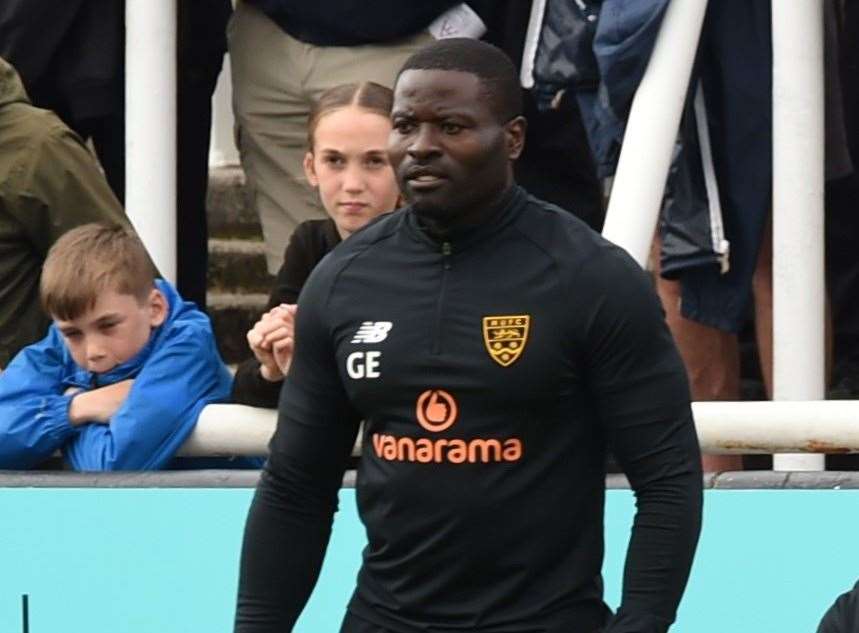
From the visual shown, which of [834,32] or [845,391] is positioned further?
[845,391]

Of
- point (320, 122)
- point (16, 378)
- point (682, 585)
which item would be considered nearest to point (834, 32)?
→ point (320, 122)

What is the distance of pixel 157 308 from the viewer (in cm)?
473

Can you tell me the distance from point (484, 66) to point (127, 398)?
163cm

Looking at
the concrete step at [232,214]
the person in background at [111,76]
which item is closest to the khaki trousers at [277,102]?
the person in background at [111,76]

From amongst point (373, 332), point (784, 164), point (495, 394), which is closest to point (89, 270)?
point (784, 164)

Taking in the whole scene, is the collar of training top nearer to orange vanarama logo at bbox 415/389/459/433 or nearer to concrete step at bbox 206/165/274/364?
orange vanarama logo at bbox 415/389/459/433

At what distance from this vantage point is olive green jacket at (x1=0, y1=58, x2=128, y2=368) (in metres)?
4.96

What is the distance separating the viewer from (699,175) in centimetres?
483

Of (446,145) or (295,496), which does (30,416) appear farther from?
(446,145)

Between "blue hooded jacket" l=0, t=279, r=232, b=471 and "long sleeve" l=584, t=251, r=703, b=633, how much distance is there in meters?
1.65

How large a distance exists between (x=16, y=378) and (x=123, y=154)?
44.0 inches

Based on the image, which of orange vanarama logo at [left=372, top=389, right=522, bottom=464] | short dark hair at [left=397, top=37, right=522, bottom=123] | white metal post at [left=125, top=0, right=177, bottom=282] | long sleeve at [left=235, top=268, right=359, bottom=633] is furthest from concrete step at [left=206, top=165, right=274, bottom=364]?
orange vanarama logo at [left=372, top=389, right=522, bottom=464]

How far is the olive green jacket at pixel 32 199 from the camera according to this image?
4.96 metres

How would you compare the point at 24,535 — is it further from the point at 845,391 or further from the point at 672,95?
the point at 845,391
